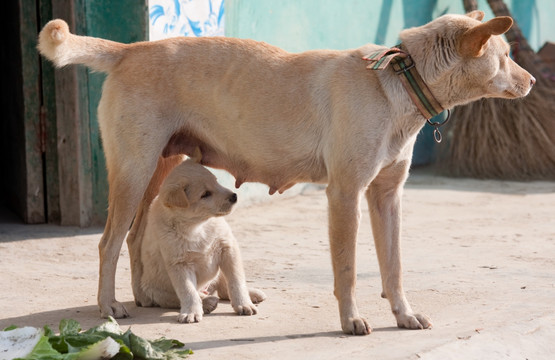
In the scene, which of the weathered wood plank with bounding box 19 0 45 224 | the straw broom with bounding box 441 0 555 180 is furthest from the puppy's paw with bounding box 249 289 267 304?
the straw broom with bounding box 441 0 555 180

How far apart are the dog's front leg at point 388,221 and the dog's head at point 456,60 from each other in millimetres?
487

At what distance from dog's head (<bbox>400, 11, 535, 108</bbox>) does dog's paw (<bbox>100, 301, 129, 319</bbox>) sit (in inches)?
80.5

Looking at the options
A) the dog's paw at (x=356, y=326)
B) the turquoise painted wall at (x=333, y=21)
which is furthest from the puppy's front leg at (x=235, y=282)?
the turquoise painted wall at (x=333, y=21)

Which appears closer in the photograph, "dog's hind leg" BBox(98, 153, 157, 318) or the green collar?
the green collar

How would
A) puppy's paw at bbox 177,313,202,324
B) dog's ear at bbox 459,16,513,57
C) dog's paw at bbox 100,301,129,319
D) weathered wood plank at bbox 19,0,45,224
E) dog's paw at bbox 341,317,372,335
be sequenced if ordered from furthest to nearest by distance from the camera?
weathered wood plank at bbox 19,0,45,224, dog's paw at bbox 100,301,129,319, puppy's paw at bbox 177,313,202,324, dog's paw at bbox 341,317,372,335, dog's ear at bbox 459,16,513,57

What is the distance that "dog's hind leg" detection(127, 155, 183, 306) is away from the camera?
15.9ft

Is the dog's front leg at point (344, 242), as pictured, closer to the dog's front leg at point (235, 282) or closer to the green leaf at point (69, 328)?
the dog's front leg at point (235, 282)

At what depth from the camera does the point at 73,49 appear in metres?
4.63

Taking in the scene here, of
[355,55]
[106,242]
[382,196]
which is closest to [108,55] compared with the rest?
[106,242]

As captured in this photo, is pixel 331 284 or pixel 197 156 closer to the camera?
pixel 197 156

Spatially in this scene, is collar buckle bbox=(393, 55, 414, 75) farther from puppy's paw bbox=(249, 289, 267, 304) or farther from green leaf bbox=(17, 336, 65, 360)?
green leaf bbox=(17, 336, 65, 360)

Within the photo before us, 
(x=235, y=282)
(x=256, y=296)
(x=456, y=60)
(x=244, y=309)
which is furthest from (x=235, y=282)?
(x=456, y=60)

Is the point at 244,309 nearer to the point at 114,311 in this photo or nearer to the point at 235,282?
the point at 235,282

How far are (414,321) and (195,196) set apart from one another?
1365 mm
